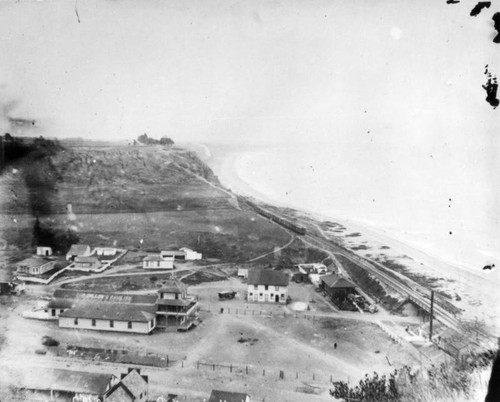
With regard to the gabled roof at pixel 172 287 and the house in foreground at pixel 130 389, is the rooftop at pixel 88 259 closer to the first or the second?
the gabled roof at pixel 172 287

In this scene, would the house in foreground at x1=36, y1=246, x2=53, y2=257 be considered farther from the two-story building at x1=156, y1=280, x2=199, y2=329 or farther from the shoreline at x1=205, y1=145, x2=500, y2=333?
the shoreline at x1=205, y1=145, x2=500, y2=333

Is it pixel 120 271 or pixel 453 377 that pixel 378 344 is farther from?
pixel 120 271

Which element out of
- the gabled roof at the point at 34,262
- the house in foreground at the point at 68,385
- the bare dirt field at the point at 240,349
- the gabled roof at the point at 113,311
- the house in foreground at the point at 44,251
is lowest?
the house in foreground at the point at 68,385

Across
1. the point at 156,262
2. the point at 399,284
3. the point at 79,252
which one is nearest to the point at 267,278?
the point at 156,262

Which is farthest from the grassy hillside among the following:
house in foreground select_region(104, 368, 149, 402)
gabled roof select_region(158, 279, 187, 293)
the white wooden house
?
house in foreground select_region(104, 368, 149, 402)

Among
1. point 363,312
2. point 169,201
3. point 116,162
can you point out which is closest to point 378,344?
point 363,312

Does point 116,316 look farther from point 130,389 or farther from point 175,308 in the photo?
point 130,389

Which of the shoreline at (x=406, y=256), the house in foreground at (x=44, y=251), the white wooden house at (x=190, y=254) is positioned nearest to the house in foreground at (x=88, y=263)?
the house in foreground at (x=44, y=251)
